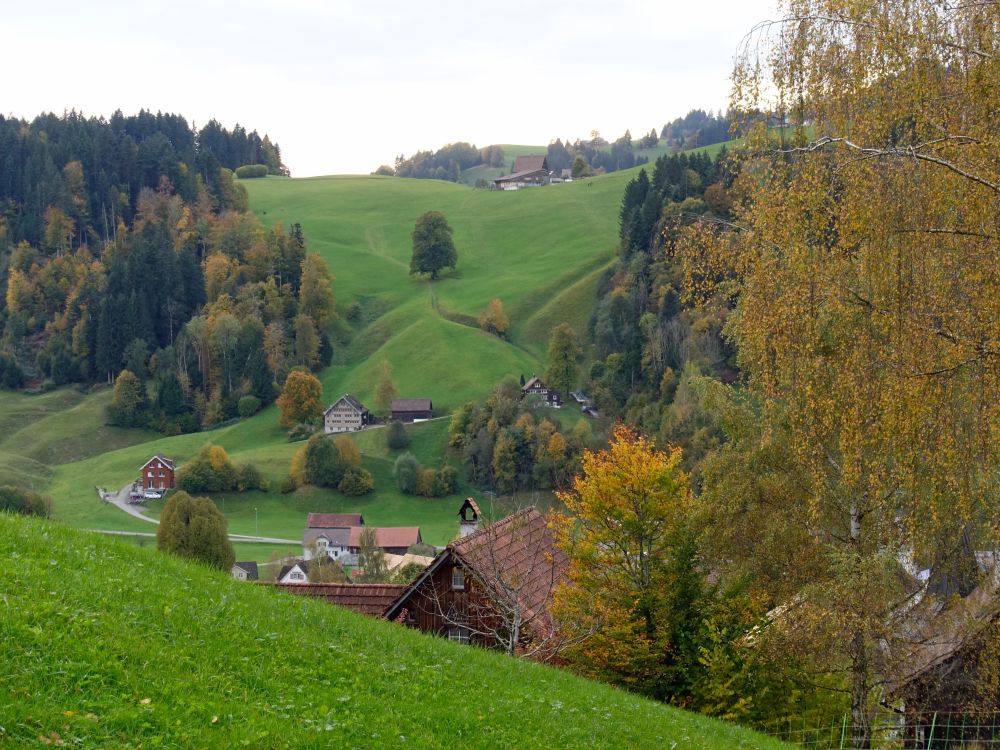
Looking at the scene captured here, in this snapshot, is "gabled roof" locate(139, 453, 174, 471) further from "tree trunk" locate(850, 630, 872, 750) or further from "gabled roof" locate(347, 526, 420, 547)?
"tree trunk" locate(850, 630, 872, 750)

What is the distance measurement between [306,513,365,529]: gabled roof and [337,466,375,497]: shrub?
7.56 meters

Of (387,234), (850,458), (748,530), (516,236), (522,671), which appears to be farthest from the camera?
(387,234)

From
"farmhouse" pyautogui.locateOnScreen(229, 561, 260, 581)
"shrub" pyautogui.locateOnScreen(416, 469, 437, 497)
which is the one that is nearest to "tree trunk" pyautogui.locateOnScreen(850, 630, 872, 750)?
"farmhouse" pyautogui.locateOnScreen(229, 561, 260, 581)

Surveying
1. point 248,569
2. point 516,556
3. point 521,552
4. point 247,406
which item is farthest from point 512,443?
point 516,556

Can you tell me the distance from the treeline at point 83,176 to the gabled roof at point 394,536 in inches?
4130

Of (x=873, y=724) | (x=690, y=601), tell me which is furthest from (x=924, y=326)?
(x=873, y=724)

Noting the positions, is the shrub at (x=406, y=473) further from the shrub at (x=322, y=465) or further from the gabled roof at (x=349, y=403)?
the gabled roof at (x=349, y=403)

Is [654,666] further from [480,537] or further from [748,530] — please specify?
[480,537]

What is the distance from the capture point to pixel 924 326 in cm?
974

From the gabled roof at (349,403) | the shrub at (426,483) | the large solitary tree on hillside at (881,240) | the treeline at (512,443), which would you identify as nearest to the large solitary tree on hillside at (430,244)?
the gabled roof at (349,403)

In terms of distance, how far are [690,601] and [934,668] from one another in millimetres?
9615

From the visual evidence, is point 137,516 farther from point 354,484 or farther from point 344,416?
point 344,416

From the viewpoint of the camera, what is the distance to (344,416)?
11281 cm

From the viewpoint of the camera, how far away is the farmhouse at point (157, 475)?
9750 cm
